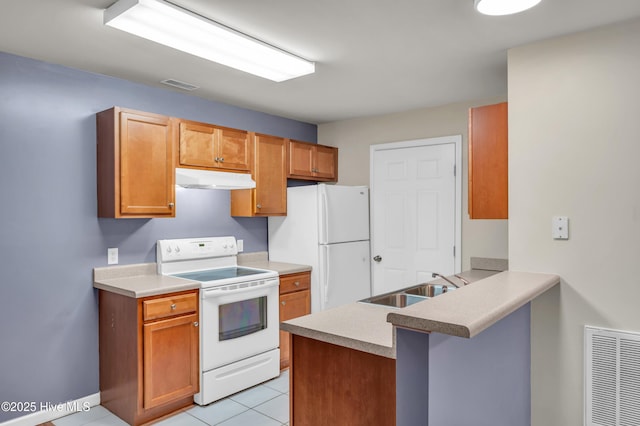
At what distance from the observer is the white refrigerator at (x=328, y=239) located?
3889 mm

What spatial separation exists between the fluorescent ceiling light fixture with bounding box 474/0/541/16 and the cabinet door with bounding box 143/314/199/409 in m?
2.59

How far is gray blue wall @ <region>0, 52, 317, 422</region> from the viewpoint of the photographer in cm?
266

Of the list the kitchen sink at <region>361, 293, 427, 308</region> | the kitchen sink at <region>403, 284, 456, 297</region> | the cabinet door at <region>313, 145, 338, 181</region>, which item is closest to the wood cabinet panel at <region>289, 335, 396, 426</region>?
the kitchen sink at <region>361, 293, 427, 308</region>

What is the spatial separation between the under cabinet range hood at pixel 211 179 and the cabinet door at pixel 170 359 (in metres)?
1.01

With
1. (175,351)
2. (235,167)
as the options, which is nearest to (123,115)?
(235,167)

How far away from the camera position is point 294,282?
12.3 ft

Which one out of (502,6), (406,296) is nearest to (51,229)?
(406,296)

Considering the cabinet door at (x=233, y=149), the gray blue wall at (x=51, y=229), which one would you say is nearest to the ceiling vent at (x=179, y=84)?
the gray blue wall at (x=51, y=229)

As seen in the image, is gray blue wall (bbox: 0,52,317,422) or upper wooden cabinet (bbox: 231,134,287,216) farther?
upper wooden cabinet (bbox: 231,134,287,216)

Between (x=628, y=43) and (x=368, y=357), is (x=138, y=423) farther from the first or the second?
(x=628, y=43)

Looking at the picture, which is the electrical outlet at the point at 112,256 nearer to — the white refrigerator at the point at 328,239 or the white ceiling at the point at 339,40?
the white ceiling at the point at 339,40

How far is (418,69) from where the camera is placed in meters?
2.96

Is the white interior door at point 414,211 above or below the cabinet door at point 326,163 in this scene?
below

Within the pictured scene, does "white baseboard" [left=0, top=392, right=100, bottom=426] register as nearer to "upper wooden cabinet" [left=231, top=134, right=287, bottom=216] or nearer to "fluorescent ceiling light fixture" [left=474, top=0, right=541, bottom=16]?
"upper wooden cabinet" [left=231, top=134, right=287, bottom=216]
